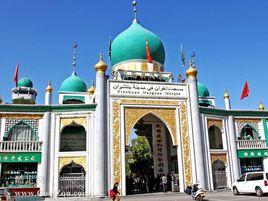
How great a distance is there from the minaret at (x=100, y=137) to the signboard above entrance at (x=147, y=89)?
693mm

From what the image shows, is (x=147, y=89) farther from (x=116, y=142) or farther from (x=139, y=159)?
(x=139, y=159)

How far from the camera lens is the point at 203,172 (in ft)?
54.9

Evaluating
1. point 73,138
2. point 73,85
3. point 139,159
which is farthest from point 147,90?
point 139,159

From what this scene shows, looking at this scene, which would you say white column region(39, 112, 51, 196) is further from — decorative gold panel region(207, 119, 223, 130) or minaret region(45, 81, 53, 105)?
decorative gold panel region(207, 119, 223, 130)

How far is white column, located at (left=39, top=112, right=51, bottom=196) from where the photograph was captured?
50.3ft

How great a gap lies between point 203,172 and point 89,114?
6.83 m

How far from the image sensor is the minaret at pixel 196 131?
656 inches

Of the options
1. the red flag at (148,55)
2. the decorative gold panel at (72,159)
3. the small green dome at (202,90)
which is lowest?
the decorative gold panel at (72,159)

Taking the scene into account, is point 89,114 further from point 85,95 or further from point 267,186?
point 267,186

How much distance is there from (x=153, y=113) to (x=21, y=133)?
7094 millimetres

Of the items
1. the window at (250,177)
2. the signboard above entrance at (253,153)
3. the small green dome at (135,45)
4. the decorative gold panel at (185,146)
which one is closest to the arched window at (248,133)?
the signboard above entrance at (253,153)

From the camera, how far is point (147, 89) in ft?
57.4

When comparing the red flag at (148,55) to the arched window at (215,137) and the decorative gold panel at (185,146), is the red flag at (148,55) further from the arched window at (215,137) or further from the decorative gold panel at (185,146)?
the arched window at (215,137)

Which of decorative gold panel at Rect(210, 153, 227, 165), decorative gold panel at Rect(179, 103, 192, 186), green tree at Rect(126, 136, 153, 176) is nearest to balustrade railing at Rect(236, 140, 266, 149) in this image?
decorative gold panel at Rect(210, 153, 227, 165)
